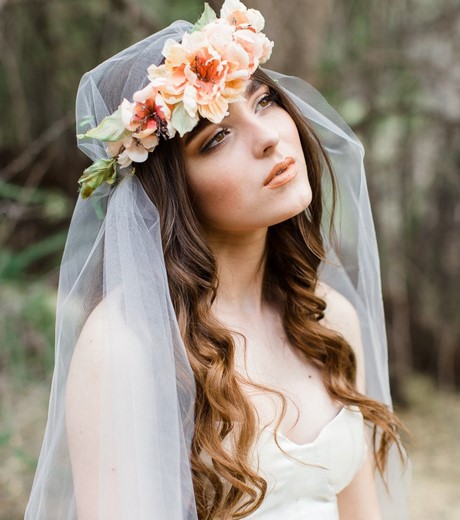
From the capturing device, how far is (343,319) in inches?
78.7

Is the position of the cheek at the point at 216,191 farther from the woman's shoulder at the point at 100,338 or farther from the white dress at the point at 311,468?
the white dress at the point at 311,468

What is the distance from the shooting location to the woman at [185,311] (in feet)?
4.52

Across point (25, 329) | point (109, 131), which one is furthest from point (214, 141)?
point (25, 329)

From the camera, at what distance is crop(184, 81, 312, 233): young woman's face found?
151cm

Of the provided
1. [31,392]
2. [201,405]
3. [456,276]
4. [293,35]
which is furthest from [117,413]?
[456,276]

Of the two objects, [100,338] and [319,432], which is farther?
[319,432]

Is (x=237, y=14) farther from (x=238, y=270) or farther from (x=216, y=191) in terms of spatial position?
(x=238, y=270)

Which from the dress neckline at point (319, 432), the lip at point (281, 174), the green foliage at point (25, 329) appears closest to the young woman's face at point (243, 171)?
the lip at point (281, 174)

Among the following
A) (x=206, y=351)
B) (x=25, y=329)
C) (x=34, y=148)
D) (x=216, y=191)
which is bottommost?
(x=206, y=351)

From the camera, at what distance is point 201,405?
4.90ft

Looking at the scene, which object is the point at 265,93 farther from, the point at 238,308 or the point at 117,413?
the point at 117,413

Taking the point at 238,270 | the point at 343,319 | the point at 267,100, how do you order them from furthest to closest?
the point at 343,319
the point at 238,270
the point at 267,100

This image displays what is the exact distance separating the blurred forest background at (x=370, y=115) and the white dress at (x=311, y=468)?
183cm

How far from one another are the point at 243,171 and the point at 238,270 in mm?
327
